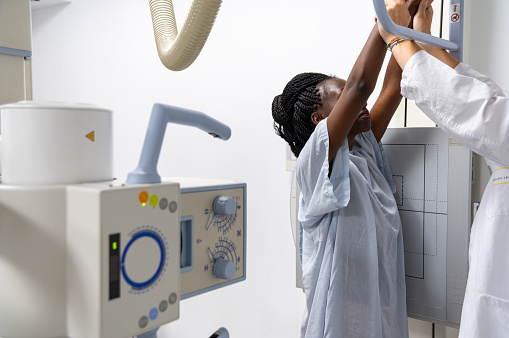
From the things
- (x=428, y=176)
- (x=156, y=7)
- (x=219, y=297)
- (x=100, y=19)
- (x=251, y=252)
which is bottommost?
(x=219, y=297)

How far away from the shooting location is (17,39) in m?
0.79

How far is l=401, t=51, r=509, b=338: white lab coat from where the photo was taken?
847 millimetres

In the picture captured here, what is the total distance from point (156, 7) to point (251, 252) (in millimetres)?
1386

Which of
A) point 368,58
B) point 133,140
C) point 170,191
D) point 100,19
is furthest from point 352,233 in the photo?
point 100,19

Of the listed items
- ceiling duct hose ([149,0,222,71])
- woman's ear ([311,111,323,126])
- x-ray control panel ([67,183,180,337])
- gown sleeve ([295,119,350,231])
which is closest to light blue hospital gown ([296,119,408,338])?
gown sleeve ([295,119,350,231])

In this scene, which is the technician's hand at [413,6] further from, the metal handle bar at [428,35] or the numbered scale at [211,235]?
the numbered scale at [211,235]

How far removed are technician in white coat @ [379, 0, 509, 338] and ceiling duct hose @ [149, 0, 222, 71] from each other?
402mm

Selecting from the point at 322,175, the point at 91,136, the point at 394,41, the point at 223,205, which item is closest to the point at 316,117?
the point at 322,175

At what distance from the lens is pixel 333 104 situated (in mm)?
1182

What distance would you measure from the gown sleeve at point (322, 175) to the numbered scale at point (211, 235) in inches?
13.7

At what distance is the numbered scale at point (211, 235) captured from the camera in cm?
66

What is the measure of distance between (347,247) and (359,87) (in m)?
0.37

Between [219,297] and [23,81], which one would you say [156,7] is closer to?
[23,81]

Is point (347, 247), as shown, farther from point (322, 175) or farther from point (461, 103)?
point (461, 103)
